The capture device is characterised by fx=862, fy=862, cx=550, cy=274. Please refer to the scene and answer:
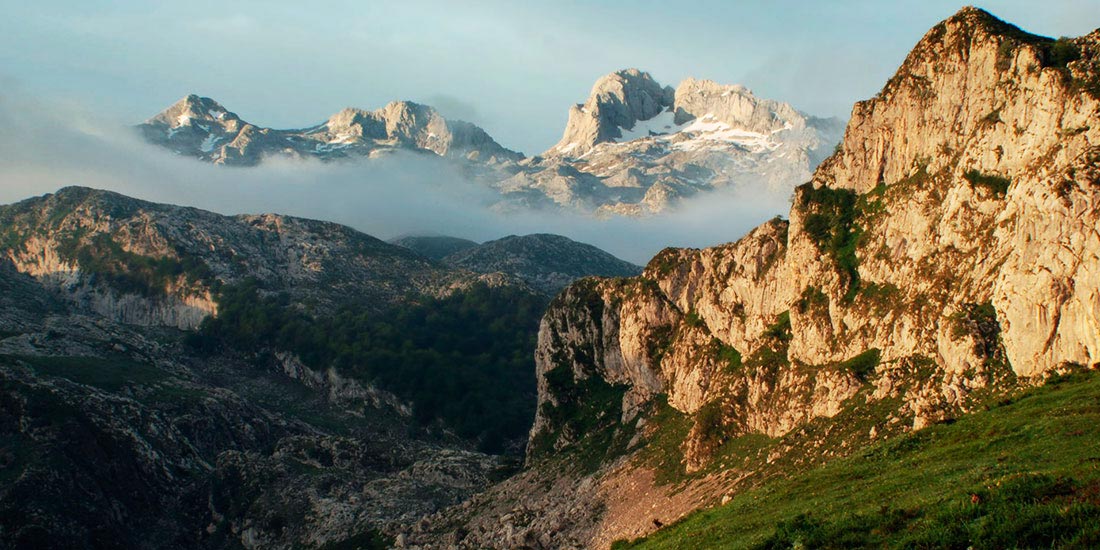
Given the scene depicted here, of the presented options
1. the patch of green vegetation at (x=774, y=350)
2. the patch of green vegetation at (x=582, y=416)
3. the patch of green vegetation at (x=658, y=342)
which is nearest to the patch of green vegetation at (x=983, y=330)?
the patch of green vegetation at (x=774, y=350)

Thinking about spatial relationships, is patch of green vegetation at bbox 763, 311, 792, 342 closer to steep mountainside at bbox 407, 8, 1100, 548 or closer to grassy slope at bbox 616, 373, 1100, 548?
steep mountainside at bbox 407, 8, 1100, 548

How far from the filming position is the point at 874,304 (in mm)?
A: 99500

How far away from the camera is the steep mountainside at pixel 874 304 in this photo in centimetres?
7281

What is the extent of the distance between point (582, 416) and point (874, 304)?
74.9m

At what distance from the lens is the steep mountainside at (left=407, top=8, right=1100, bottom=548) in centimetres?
7281

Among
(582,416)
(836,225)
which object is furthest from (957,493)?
(582,416)

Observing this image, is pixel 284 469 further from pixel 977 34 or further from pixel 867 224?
pixel 977 34

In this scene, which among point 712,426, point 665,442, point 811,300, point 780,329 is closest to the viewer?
point 811,300

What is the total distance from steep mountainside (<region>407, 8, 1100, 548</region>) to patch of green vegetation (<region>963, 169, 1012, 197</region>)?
15 centimetres

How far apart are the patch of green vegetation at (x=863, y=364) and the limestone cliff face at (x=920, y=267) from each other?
218mm

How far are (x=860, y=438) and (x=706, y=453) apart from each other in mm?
32368

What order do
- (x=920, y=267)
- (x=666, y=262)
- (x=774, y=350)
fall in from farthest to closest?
1. (x=666, y=262)
2. (x=774, y=350)
3. (x=920, y=267)

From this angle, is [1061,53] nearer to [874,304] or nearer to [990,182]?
[990,182]

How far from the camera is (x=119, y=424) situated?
182 meters
